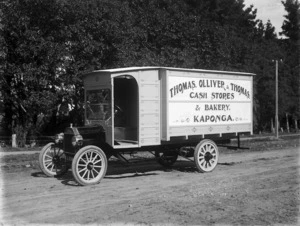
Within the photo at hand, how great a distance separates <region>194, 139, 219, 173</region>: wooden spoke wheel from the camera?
42.7 ft

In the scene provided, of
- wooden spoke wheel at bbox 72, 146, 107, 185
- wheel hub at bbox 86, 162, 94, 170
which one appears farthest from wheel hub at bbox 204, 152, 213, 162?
wheel hub at bbox 86, 162, 94, 170

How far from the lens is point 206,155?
13.3 m

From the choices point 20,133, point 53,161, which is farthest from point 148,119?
point 20,133

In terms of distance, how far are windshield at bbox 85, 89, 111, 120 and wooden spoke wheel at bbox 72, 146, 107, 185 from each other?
116 cm

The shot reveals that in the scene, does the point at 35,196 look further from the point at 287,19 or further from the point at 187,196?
the point at 287,19

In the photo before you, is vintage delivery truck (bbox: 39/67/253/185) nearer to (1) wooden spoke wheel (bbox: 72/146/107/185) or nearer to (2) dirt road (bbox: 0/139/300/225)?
(1) wooden spoke wheel (bbox: 72/146/107/185)

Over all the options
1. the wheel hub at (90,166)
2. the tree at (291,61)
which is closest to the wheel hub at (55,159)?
the wheel hub at (90,166)

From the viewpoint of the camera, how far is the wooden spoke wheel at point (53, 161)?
11973 millimetres

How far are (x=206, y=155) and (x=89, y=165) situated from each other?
160 inches

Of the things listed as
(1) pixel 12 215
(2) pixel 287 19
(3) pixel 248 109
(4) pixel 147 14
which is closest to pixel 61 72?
(4) pixel 147 14

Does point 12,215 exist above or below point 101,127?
below

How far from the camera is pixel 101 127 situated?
11516 millimetres

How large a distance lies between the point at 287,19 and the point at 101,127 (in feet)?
205

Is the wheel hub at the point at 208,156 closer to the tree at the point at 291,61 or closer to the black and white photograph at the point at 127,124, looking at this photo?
the black and white photograph at the point at 127,124
